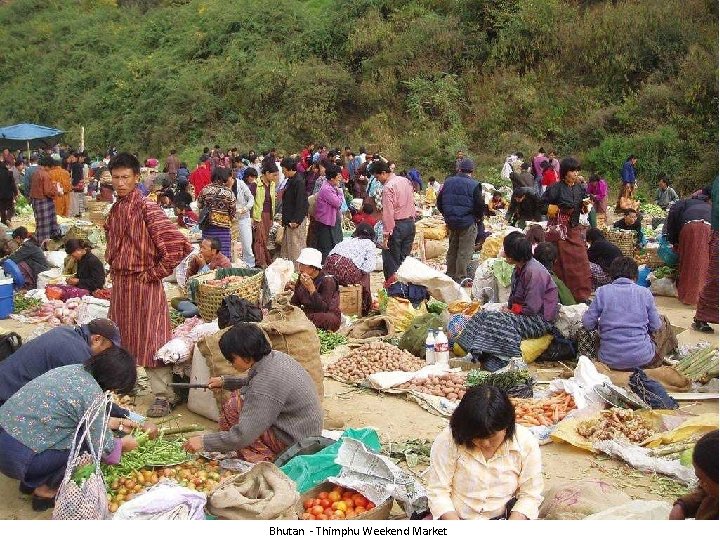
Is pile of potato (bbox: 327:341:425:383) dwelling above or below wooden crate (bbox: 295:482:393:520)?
below

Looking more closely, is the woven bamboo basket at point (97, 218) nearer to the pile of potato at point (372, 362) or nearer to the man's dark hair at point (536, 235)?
the man's dark hair at point (536, 235)

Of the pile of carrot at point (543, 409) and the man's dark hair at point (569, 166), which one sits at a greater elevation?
the man's dark hair at point (569, 166)

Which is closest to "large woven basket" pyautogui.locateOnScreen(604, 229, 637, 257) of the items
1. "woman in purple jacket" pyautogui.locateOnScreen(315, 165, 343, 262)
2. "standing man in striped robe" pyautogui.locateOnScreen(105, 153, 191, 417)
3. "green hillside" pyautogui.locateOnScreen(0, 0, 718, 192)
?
"woman in purple jacket" pyautogui.locateOnScreen(315, 165, 343, 262)

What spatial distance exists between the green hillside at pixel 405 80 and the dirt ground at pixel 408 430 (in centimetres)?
1358

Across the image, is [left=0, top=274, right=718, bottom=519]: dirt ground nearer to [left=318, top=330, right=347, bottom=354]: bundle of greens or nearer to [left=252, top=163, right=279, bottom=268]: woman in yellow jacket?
[left=318, top=330, right=347, bottom=354]: bundle of greens

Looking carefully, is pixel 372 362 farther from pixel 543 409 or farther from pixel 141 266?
pixel 141 266

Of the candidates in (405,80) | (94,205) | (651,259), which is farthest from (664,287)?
(405,80)

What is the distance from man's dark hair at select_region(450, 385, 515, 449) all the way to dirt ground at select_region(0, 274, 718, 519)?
1.49m

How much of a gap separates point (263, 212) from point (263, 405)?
20.3ft

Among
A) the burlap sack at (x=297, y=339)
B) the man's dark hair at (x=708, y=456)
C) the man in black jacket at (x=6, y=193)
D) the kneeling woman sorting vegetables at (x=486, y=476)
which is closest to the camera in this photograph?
the man's dark hair at (x=708, y=456)

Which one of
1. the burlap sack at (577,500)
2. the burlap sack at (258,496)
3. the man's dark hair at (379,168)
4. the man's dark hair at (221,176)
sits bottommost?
the burlap sack at (577,500)

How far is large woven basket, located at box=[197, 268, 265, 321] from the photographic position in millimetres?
7121

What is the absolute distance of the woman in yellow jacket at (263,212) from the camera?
397 inches

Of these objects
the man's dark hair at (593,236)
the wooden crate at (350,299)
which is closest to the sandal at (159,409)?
the wooden crate at (350,299)
